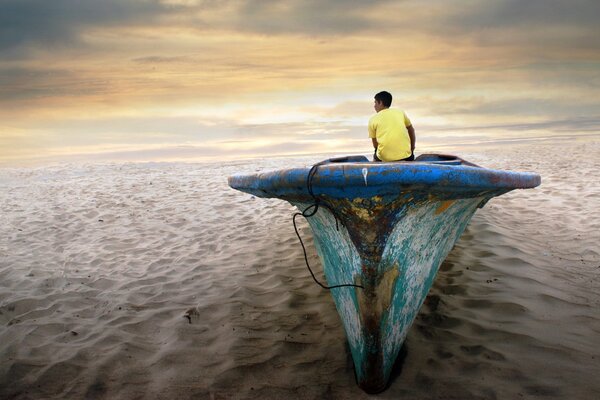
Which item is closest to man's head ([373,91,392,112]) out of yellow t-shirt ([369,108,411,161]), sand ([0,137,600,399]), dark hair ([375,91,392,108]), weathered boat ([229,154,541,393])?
dark hair ([375,91,392,108])

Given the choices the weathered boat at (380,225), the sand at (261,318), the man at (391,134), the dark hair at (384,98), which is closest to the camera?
the weathered boat at (380,225)

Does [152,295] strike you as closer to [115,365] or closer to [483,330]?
[115,365]

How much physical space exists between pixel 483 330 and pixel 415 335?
0.60m

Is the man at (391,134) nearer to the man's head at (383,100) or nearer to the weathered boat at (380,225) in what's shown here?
the man's head at (383,100)

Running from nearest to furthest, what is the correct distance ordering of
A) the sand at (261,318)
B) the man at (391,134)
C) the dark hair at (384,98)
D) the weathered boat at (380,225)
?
the weathered boat at (380,225) < the sand at (261,318) < the man at (391,134) < the dark hair at (384,98)

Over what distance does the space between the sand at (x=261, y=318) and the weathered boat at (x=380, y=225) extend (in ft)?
1.67

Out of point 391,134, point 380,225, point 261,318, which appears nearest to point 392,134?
point 391,134

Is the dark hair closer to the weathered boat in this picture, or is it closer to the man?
the man

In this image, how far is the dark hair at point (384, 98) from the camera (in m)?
4.74

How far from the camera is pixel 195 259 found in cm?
575

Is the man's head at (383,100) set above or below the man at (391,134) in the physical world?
above

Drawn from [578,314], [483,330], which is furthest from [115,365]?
[578,314]

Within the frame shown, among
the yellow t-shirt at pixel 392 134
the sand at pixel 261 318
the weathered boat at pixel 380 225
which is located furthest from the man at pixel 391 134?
the weathered boat at pixel 380 225

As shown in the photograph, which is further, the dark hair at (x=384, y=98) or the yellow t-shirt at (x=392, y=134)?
the dark hair at (x=384, y=98)
